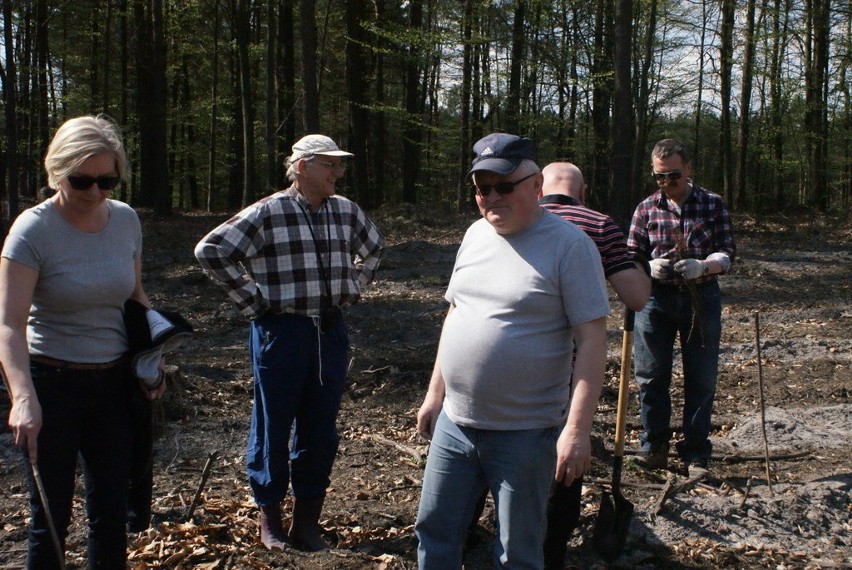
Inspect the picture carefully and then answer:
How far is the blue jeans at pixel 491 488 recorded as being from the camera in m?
3.06

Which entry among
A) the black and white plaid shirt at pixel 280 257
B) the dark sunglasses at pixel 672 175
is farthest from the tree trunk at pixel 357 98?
the black and white plaid shirt at pixel 280 257

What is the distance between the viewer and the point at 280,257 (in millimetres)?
4289

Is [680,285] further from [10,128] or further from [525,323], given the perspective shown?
[10,128]

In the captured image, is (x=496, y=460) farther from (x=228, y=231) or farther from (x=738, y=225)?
(x=738, y=225)

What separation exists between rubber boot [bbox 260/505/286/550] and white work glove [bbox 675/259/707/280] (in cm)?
288

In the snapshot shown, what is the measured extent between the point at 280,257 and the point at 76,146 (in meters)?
1.34

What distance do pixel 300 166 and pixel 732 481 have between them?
353 cm

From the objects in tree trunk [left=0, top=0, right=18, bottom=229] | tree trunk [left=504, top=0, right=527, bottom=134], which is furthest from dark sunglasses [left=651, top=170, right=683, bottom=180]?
tree trunk [left=504, top=0, right=527, bottom=134]

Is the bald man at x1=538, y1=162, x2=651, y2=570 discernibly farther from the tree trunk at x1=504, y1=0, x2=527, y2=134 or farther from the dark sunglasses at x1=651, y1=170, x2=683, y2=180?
the tree trunk at x1=504, y1=0, x2=527, y2=134

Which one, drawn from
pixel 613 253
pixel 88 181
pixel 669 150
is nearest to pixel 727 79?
pixel 669 150

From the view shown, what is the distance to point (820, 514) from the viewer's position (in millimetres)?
5152

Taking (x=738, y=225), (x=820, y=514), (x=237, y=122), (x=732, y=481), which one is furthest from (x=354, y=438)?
(x=237, y=122)

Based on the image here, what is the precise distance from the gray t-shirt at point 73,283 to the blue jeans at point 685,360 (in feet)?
11.9

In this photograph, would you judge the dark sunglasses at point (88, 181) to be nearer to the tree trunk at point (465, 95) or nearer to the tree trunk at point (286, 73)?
the tree trunk at point (465, 95)
